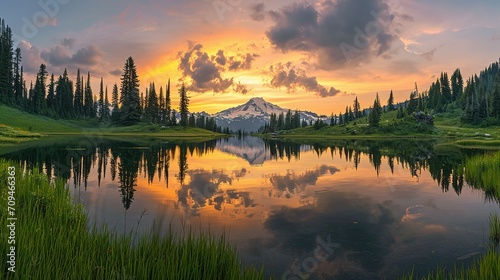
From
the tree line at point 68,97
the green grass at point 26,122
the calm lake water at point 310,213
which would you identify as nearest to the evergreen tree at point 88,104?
the tree line at point 68,97

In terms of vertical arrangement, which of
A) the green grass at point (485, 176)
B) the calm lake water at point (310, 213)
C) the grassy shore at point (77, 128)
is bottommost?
the calm lake water at point (310, 213)

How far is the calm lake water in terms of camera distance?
11516mm

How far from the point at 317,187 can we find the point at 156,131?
362 ft

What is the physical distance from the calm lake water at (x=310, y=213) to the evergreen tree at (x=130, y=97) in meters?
104

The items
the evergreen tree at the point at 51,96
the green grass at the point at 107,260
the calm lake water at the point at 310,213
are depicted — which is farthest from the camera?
the evergreen tree at the point at 51,96

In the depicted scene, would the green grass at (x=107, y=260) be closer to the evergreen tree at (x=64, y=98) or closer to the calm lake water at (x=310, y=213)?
the calm lake water at (x=310, y=213)

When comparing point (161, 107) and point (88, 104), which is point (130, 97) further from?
point (88, 104)

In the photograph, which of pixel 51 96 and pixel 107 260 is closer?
pixel 107 260

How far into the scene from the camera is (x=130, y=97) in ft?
431

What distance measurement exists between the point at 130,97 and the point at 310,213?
421 ft

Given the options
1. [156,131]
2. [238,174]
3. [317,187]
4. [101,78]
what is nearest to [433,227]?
[317,187]

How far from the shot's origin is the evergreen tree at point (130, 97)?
13088 centimetres

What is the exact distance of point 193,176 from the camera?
30.0 m

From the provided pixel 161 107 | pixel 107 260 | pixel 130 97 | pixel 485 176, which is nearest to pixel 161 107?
pixel 161 107
